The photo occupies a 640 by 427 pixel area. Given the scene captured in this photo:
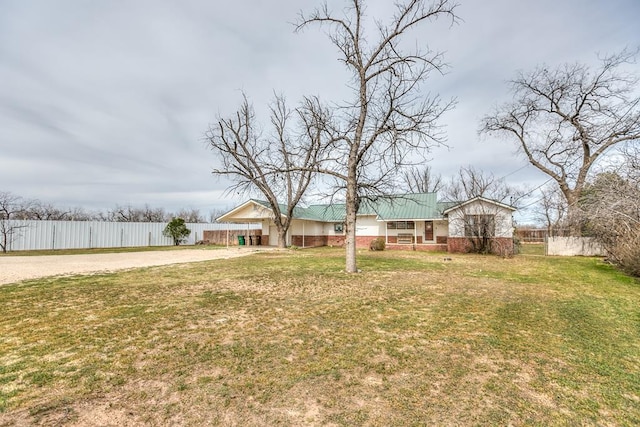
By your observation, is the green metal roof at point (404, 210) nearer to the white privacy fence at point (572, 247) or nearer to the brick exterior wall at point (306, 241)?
the brick exterior wall at point (306, 241)

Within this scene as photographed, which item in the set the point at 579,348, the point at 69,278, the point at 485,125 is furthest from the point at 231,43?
the point at 485,125

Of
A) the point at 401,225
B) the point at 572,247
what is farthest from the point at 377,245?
the point at 572,247

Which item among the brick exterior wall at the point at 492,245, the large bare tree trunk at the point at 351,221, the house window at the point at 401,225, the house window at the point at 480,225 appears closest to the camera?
the large bare tree trunk at the point at 351,221

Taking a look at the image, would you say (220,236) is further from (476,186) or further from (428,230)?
(476,186)

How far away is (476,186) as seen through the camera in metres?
34.5

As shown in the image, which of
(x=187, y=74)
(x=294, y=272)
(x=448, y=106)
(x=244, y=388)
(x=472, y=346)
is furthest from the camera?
(x=187, y=74)

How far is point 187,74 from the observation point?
12.1m

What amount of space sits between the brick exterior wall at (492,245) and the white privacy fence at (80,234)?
1731 centimetres

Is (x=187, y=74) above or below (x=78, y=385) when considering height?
above

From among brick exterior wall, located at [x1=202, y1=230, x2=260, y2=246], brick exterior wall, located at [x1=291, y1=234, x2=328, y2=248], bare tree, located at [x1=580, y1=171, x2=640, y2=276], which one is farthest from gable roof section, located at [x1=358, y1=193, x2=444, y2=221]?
brick exterior wall, located at [x1=202, y1=230, x2=260, y2=246]

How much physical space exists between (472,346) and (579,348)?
1408 mm

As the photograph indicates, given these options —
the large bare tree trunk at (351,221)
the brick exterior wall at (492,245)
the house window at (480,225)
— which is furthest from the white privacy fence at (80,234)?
the large bare tree trunk at (351,221)

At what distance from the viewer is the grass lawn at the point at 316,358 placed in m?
2.52

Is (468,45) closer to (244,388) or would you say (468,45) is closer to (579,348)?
(579,348)
